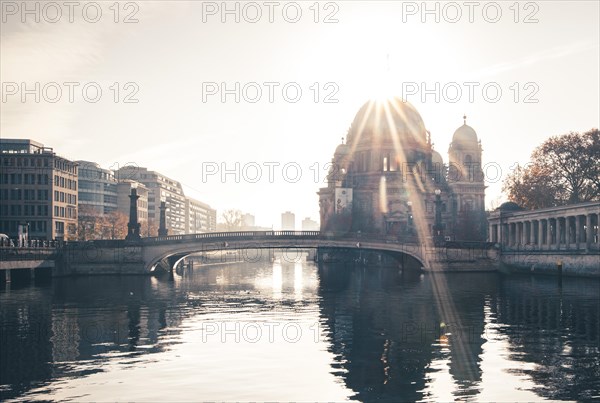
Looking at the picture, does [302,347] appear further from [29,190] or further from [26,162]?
[26,162]

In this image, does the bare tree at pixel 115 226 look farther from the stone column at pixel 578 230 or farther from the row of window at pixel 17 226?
the stone column at pixel 578 230

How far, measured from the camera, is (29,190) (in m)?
140

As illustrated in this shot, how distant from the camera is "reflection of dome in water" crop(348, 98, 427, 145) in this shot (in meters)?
170

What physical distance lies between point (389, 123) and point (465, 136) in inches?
716

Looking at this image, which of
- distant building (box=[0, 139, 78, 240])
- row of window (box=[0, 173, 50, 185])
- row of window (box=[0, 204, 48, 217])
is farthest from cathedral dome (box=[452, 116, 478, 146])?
row of window (box=[0, 204, 48, 217])

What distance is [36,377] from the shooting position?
98.5 ft

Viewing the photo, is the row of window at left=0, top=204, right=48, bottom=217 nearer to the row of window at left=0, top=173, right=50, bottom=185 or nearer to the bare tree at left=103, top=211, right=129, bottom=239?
the row of window at left=0, top=173, right=50, bottom=185

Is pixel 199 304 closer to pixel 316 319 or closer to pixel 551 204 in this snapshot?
pixel 316 319

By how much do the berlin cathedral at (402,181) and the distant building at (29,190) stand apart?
194 ft

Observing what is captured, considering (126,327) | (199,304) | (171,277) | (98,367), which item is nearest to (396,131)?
(171,277)

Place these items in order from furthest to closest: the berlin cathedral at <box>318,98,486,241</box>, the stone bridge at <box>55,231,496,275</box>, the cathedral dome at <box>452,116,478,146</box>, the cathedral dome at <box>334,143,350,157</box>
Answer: the cathedral dome at <box>334,143,350,157</box> < the cathedral dome at <box>452,116,478,146</box> < the berlin cathedral at <box>318,98,486,241</box> < the stone bridge at <box>55,231,496,275</box>

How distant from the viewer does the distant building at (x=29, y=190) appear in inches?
5472

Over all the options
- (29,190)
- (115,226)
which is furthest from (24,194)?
(115,226)

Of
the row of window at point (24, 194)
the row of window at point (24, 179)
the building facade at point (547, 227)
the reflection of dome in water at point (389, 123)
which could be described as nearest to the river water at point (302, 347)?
the building facade at point (547, 227)
